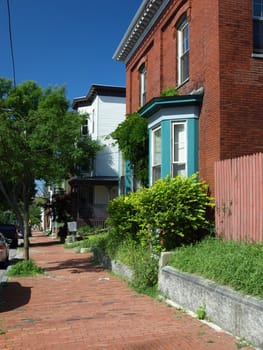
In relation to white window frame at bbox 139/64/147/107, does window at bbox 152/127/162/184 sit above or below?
below

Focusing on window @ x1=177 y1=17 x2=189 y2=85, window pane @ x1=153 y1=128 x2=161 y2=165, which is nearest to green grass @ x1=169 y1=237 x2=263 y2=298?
window pane @ x1=153 y1=128 x2=161 y2=165

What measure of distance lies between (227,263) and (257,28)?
7.37m

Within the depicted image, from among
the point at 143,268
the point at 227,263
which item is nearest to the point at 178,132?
the point at 143,268

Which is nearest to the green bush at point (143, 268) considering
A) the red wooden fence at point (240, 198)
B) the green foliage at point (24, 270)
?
the red wooden fence at point (240, 198)

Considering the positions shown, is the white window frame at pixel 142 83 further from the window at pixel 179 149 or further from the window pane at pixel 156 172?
the window at pixel 179 149

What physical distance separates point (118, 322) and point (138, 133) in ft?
29.8

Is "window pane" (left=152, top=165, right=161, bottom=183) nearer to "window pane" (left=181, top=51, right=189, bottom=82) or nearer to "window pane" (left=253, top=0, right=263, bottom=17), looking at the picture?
"window pane" (left=181, top=51, right=189, bottom=82)

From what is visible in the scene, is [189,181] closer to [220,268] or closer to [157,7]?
[220,268]

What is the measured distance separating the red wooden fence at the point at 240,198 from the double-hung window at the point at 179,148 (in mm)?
2116

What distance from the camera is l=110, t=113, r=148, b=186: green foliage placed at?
627 inches

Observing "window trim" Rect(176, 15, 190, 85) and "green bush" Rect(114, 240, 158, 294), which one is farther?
"window trim" Rect(176, 15, 190, 85)

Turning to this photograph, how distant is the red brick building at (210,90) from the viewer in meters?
11.7

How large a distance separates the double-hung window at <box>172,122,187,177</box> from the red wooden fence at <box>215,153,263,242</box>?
2116 mm

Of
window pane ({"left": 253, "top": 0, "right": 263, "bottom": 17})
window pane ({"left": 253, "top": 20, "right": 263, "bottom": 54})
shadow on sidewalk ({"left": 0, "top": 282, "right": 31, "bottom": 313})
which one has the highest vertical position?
window pane ({"left": 253, "top": 0, "right": 263, "bottom": 17})
